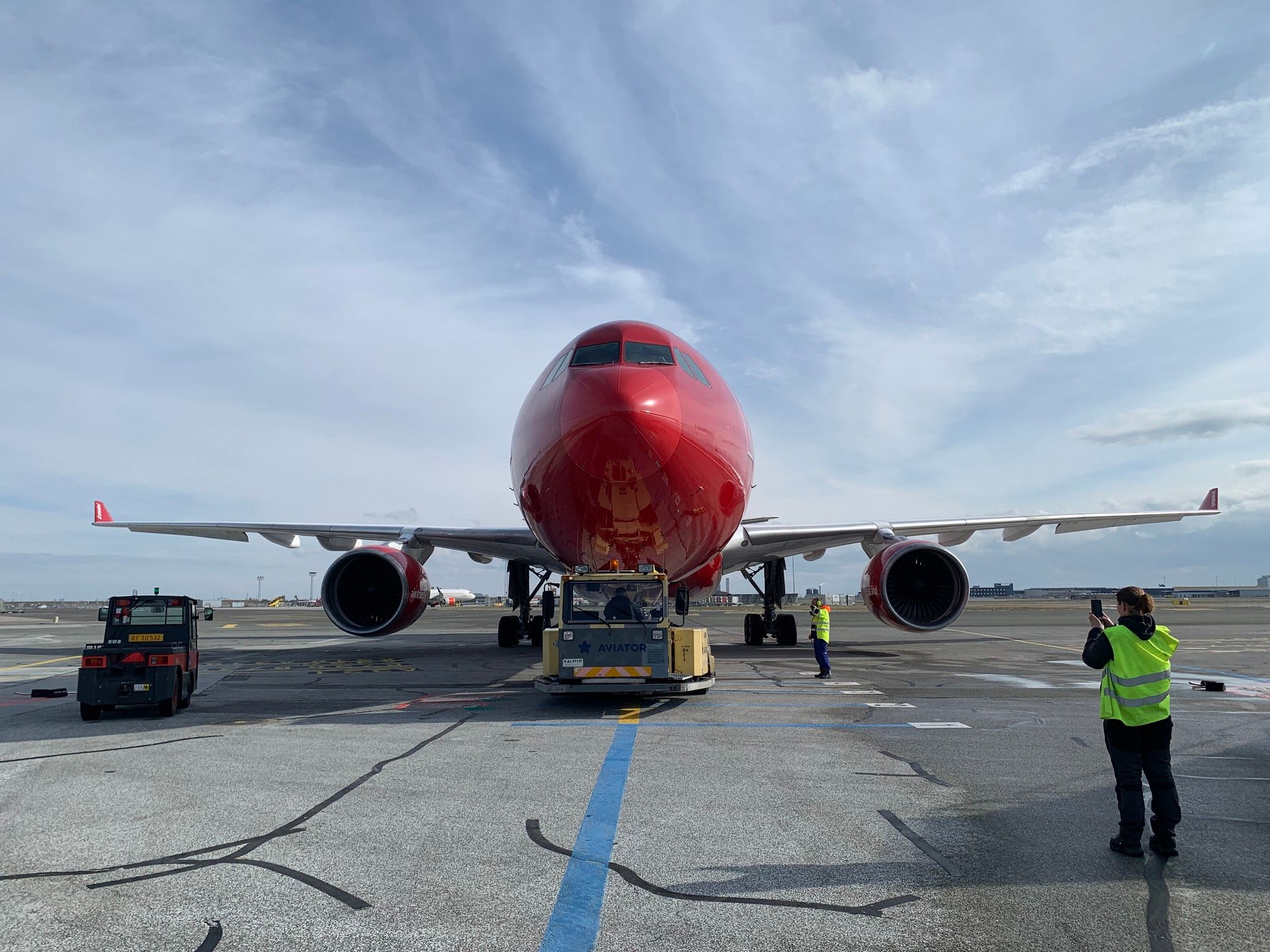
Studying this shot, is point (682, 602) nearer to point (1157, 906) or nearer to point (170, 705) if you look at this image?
point (170, 705)

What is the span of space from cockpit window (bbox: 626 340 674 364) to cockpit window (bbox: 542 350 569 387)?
0.76 metres

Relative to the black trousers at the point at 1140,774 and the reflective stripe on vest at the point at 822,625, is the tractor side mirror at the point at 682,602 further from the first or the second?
the black trousers at the point at 1140,774

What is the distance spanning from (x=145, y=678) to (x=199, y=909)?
691cm

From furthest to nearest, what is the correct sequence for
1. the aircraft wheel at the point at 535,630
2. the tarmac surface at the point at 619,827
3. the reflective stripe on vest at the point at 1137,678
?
the aircraft wheel at the point at 535,630 → the reflective stripe on vest at the point at 1137,678 → the tarmac surface at the point at 619,827

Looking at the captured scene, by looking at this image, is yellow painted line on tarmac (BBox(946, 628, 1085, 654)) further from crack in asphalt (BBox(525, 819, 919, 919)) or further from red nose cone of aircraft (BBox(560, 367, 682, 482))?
crack in asphalt (BBox(525, 819, 919, 919))

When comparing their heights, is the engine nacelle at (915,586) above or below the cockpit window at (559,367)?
below

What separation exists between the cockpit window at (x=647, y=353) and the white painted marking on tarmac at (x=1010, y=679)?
6.95 meters

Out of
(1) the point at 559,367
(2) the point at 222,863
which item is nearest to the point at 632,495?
(1) the point at 559,367

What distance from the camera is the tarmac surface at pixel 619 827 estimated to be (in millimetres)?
3316

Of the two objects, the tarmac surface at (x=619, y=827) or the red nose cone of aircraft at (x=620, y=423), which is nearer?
the tarmac surface at (x=619, y=827)

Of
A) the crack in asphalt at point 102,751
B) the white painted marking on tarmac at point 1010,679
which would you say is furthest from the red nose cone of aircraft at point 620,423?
the white painted marking on tarmac at point 1010,679

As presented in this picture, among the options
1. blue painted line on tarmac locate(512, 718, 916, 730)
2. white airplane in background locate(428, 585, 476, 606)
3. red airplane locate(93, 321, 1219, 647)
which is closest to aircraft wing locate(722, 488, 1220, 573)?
red airplane locate(93, 321, 1219, 647)

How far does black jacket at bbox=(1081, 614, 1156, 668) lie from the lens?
15.5 feet

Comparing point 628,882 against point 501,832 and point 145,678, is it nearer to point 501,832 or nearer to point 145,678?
point 501,832
